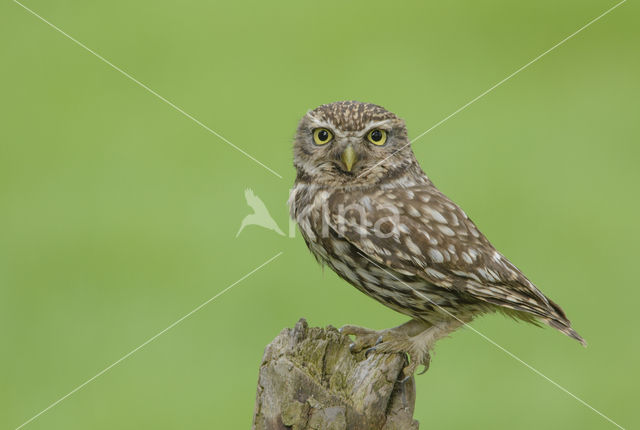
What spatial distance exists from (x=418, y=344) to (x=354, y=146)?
0.95m

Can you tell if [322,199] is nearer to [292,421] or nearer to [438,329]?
[438,329]

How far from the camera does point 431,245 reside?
143 inches

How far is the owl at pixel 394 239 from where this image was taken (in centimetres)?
360

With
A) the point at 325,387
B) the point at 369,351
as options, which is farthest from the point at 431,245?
the point at 325,387

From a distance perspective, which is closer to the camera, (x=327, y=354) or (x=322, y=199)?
(x=327, y=354)

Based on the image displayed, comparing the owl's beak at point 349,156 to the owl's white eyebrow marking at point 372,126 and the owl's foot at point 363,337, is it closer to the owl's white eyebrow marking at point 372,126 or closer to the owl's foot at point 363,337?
the owl's white eyebrow marking at point 372,126

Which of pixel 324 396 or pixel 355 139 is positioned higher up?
pixel 355 139

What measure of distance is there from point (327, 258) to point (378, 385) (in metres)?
0.89

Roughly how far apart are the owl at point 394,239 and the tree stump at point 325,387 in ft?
0.82

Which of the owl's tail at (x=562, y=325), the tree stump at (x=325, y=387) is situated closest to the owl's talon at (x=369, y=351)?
the tree stump at (x=325, y=387)

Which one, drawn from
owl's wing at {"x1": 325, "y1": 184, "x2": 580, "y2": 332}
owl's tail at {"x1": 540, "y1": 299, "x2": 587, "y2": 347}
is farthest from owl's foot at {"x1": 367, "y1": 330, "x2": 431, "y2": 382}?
owl's tail at {"x1": 540, "y1": 299, "x2": 587, "y2": 347}

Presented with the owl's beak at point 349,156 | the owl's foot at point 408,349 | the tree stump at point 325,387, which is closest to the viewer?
the tree stump at point 325,387

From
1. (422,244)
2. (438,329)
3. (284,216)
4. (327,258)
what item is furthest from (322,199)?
(284,216)

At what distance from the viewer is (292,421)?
2945 mm
